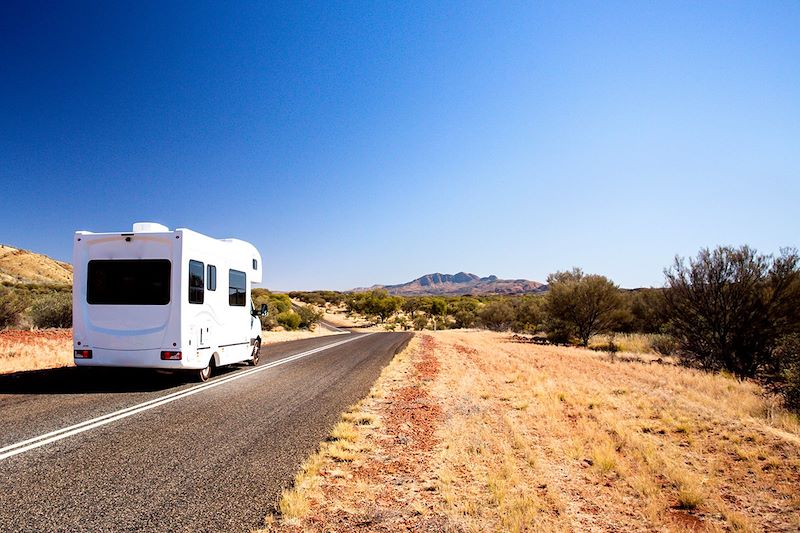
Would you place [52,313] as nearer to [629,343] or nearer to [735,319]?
[735,319]

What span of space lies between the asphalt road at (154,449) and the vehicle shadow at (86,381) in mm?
35

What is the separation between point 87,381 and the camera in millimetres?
9094

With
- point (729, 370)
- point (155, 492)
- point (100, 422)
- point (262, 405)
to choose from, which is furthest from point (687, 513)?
point (729, 370)

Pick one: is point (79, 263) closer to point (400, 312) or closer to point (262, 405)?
point (262, 405)

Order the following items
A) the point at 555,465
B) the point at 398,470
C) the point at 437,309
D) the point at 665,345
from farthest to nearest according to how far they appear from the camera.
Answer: the point at 437,309, the point at 665,345, the point at 555,465, the point at 398,470

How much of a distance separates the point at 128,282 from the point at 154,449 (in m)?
4.88

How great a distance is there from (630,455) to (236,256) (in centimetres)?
984

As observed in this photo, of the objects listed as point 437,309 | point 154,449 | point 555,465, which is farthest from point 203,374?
point 437,309

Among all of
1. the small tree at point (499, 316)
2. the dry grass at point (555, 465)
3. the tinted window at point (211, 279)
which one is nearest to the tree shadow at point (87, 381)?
the tinted window at point (211, 279)

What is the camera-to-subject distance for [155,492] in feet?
12.6

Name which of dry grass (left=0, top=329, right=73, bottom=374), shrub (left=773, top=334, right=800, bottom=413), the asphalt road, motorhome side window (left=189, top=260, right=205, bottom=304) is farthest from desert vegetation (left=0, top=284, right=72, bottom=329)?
shrub (left=773, top=334, right=800, bottom=413)

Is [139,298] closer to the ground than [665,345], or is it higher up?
higher up

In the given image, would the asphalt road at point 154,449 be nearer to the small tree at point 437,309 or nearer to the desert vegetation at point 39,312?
the desert vegetation at point 39,312

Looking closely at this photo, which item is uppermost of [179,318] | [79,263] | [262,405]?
[79,263]
